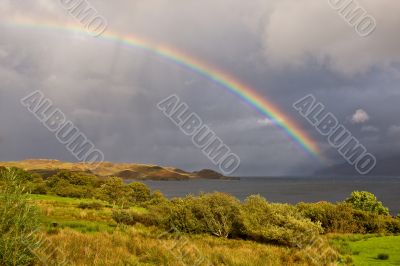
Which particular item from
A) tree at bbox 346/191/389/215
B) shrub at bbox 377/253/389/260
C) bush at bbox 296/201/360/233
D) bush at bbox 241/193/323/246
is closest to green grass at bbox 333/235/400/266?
shrub at bbox 377/253/389/260

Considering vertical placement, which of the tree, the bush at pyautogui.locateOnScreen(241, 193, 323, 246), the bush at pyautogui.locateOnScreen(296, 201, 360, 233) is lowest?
the bush at pyautogui.locateOnScreen(241, 193, 323, 246)

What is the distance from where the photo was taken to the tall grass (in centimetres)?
1308

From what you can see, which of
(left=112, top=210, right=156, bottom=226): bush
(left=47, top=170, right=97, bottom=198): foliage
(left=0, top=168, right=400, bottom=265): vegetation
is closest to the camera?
(left=0, top=168, right=400, bottom=265): vegetation

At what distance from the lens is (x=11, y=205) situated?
45.2 feet

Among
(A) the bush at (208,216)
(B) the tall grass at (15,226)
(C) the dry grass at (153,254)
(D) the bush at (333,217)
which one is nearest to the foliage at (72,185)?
(A) the bush at (208,216)

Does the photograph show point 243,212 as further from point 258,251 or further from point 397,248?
point 397,248

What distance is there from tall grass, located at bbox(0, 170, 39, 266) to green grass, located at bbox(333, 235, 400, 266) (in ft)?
46.0

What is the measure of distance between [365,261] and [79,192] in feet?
192

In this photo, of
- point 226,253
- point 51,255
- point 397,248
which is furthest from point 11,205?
point 397,248

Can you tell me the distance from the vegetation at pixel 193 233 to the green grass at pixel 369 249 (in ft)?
0.24

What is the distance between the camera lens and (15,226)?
13430mm

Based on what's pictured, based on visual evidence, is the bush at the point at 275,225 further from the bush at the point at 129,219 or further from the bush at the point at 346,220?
the bush at the point at 346,220

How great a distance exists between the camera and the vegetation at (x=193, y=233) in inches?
552

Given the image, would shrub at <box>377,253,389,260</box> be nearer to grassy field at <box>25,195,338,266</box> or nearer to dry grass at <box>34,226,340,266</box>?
dry grass at <box>34,226,340,266</box>
